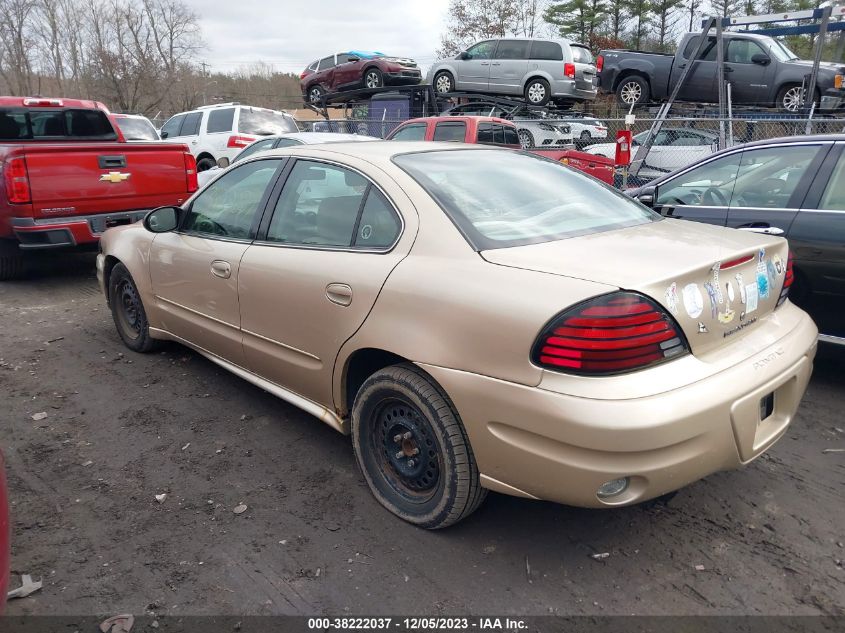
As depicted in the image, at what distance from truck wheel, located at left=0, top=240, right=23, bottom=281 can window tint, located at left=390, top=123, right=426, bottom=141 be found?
18.1ft

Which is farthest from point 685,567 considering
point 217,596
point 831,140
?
point 831,140

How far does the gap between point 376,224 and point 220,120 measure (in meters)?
11.9

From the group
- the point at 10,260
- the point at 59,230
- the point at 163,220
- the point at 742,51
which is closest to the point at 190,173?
the point at 59,230

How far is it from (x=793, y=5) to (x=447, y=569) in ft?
130

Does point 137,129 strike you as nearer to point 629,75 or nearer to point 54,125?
point 54,125

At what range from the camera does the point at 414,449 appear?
2.81m

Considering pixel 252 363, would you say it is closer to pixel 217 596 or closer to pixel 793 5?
pixel 217 596

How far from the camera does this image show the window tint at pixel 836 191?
13.2ft

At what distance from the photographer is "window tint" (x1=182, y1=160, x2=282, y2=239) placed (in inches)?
145

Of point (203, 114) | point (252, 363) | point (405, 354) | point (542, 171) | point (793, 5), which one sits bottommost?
point (252, 363)

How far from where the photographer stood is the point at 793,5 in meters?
33.1

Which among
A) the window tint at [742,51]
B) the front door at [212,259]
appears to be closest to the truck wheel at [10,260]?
the front door at [212,259]

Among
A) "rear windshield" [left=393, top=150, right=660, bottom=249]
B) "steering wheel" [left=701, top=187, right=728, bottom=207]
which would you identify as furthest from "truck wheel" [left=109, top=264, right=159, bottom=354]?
"steering wheel" [left=701, top=187, right=728, bottom=207]

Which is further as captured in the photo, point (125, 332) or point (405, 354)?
point (125, 332)
